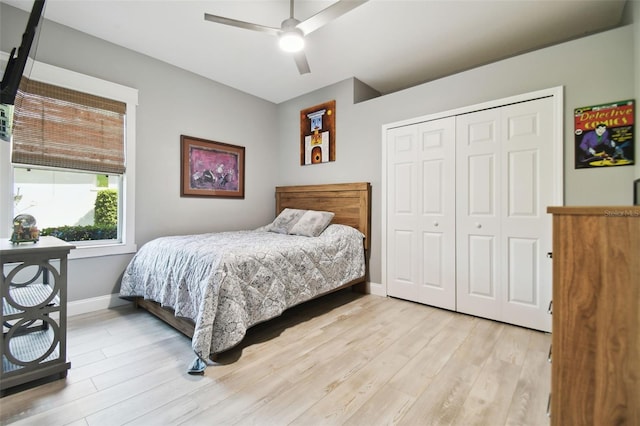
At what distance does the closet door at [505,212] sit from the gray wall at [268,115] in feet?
0.64

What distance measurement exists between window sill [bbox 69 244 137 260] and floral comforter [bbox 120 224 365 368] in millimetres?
222

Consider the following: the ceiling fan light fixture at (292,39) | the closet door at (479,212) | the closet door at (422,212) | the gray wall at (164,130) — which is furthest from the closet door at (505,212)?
the gray wall at (164,130)

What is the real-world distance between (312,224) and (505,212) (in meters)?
1.96

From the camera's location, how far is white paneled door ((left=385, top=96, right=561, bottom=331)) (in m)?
2.39

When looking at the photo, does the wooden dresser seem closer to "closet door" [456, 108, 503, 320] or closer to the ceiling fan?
"closet door" [456, 108, 503, 320]

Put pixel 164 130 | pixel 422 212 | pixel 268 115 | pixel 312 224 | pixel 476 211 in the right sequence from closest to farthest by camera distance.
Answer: pixel 476 211 < pixel 422 212 < pixel 164 130 < pixel 312 224 < pixel 268 115

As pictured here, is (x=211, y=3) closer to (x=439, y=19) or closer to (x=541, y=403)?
(x=439, y=19)

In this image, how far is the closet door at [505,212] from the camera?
2365mm

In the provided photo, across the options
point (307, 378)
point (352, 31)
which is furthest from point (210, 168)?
point (307, 378)

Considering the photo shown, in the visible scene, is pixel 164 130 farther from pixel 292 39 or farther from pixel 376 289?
pixel 376 289

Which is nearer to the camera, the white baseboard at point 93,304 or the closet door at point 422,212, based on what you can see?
the white baseboard at point 93,304

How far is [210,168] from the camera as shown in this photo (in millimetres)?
3680

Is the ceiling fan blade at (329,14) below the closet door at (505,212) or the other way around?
the other way around

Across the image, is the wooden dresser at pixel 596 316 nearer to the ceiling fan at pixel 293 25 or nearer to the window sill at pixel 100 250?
the ceiling fan at pixel 293 25
